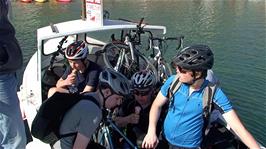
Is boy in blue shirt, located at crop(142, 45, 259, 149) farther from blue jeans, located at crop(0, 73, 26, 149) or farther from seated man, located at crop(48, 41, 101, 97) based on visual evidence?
seated man, located at crop(48, 41, 101, 97)

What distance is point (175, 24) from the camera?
2247 centimetres

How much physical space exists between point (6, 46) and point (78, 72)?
6.00 ft

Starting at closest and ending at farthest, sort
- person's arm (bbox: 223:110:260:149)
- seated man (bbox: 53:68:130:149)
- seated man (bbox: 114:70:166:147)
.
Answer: seated man (bbox: 53:68:130:149) → person's arm (bbox: 223:110:260:149) → seated man (bbox: 114:70:166:147)

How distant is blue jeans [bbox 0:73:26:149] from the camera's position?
11.7 feet

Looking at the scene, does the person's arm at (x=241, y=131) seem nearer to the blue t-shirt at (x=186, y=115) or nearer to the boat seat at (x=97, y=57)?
the blue t-shirt at (x=186, y=115)

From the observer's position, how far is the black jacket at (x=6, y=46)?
3.49 meters

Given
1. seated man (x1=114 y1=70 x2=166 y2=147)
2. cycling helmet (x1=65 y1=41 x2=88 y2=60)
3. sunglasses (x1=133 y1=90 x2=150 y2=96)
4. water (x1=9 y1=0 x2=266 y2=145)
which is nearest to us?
seated man (x1=114 y1=70 x2=166 y2=147)

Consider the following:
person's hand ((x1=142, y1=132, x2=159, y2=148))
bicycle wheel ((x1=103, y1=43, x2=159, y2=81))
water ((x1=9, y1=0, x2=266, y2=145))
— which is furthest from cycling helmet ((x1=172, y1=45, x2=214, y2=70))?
water ((x1=9, y1=0, x2=266, y2=145))

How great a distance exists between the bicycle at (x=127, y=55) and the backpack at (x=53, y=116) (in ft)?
9.77

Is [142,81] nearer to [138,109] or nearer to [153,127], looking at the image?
[138,109]

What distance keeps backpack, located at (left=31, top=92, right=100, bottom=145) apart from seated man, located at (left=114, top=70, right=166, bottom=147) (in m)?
1.26

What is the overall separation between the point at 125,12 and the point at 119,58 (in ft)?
70.6

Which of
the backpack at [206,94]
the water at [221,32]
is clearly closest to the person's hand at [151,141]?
the backpack at [206,94]

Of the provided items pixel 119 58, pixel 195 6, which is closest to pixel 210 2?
pixel 195 6
